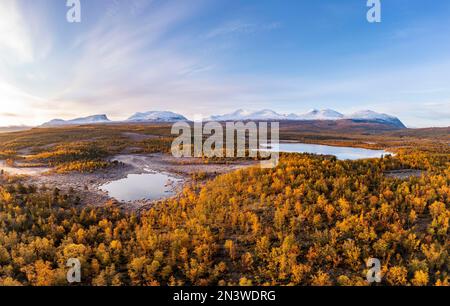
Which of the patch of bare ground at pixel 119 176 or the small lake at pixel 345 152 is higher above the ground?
the small lake at pixel 345 152

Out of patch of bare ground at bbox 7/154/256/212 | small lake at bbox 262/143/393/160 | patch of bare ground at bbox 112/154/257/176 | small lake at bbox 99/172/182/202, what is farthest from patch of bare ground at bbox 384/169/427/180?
small lake at bbox 99/172/182/202

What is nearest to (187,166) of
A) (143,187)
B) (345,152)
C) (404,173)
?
(143,187)

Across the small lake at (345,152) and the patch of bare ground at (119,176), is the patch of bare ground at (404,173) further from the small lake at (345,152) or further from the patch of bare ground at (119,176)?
the small lake at (345,152)

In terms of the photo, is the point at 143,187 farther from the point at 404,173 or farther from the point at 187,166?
the point at 404,173

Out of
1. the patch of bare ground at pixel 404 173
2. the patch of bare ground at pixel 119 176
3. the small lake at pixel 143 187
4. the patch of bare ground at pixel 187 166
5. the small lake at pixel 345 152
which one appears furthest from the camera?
the small lake at pixel 345 152

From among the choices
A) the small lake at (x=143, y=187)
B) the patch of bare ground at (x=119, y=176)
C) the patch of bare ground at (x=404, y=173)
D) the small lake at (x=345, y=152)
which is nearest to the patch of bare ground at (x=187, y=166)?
the patch of bare ground at (x=119, y=176)

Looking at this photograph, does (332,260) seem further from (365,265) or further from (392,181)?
(392,181)

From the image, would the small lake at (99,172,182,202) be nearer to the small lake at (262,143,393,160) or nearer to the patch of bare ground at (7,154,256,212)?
the patch of bare ground at (7,154,256,212)
